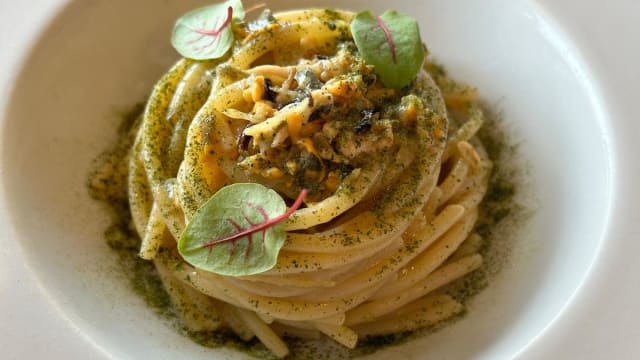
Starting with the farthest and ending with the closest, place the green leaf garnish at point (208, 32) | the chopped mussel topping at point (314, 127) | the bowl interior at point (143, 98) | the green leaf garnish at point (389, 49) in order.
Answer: the green leaf garnish at point (208, 32)
the green leaf garnish at point (389, 49)
the bowl interior at point (143, 98)
the chopped mussel topping at point (314, 127)

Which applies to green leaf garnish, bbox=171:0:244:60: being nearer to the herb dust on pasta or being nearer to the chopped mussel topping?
the chopped mussel topping

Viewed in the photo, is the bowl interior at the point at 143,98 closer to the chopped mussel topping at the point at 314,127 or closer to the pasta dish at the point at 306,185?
the pasta dish at the point at 306,185

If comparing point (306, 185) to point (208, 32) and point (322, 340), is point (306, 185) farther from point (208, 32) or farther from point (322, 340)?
point (208, 32)

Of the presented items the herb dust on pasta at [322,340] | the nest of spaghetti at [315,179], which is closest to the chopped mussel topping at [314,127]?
the nest of spaghetti at [315,179]

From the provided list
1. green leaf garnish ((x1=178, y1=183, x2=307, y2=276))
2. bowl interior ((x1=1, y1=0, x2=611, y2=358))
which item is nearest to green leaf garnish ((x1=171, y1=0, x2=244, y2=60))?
bowl interior ((x1=1, y1=0, x2=611, y2=358))

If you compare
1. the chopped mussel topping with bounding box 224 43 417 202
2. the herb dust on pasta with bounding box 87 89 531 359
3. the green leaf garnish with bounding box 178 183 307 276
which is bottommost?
the herb dust on pasta with bounding box 87 89 531 359

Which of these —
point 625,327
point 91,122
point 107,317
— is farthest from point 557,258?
point 91,122

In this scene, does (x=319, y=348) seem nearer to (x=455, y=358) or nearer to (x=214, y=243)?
(x=455, y=358)
